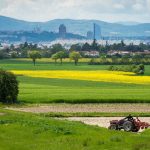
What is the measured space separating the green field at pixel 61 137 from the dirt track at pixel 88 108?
53.4ft

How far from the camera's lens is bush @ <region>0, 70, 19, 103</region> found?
47.3 metres

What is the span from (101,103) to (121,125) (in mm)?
19095

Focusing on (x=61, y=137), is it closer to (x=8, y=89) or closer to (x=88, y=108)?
(x=88, y=108)

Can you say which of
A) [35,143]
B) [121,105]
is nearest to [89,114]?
[121,105]

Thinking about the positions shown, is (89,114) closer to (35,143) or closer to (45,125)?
(45,125)

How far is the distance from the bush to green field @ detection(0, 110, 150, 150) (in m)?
20.9

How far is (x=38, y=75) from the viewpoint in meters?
89.3

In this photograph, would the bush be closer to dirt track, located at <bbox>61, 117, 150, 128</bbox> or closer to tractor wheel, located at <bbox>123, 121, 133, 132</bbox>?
dirt track, located at <bbox>61, 117, 150, 128</bbox>

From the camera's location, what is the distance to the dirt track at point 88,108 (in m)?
42.7

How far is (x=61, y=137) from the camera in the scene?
72.8 ft

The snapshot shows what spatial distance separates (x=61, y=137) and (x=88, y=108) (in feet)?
72.8

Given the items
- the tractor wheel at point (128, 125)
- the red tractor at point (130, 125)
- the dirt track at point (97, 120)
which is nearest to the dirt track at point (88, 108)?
the dirt track at point (97, 120)

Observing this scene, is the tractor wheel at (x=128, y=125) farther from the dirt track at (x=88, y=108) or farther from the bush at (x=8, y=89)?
the bush at (x=8, y=89)

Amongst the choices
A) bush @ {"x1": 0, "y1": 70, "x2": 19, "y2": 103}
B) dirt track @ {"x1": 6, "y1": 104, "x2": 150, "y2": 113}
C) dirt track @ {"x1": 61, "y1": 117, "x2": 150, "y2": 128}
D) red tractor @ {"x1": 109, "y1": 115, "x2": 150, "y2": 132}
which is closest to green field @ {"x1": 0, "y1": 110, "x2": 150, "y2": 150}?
red tractor @ {"x1": 109, "y1": 115, "x2": 150, "y2": 132}
